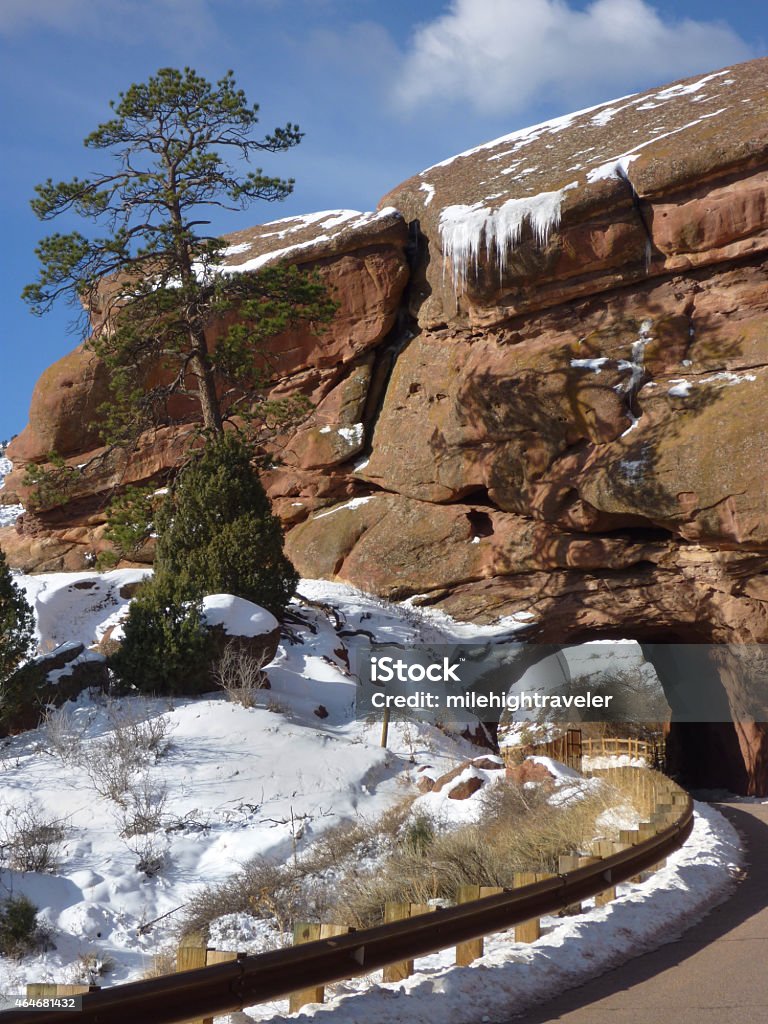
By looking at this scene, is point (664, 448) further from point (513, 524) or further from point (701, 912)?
point (701, 912)

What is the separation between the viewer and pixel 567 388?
1944cm

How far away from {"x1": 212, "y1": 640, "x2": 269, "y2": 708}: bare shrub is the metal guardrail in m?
7.59

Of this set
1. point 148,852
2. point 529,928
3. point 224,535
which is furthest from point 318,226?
point 529,928

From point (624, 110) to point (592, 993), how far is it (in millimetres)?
21802

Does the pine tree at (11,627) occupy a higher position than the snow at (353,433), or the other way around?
the snow at (353,433)

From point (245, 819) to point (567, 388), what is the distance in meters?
11.5

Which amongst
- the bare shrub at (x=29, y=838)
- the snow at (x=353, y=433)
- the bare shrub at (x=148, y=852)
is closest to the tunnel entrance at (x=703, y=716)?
the snow at (x=353, y=433)

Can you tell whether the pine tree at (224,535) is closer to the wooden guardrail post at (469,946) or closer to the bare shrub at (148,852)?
the bare shrub at (148,852)

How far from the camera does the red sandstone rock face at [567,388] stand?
18.1 meters

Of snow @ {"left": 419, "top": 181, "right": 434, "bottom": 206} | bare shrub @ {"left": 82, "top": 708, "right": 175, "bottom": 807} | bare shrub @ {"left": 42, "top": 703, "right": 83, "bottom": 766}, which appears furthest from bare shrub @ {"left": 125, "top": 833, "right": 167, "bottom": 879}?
snow @ {"left": 419, "top": 181, "right": 434, "bottom": 206}

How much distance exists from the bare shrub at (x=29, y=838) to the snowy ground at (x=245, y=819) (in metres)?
0.08

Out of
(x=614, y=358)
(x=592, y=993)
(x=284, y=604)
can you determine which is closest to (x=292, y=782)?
(x=284, y=604)

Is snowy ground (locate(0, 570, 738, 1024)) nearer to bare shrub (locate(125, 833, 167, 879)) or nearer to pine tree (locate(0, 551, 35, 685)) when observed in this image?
bare shrub (locate(125, 833, 167, 879))

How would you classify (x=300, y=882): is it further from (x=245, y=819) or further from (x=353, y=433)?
(x=353, y=433)
